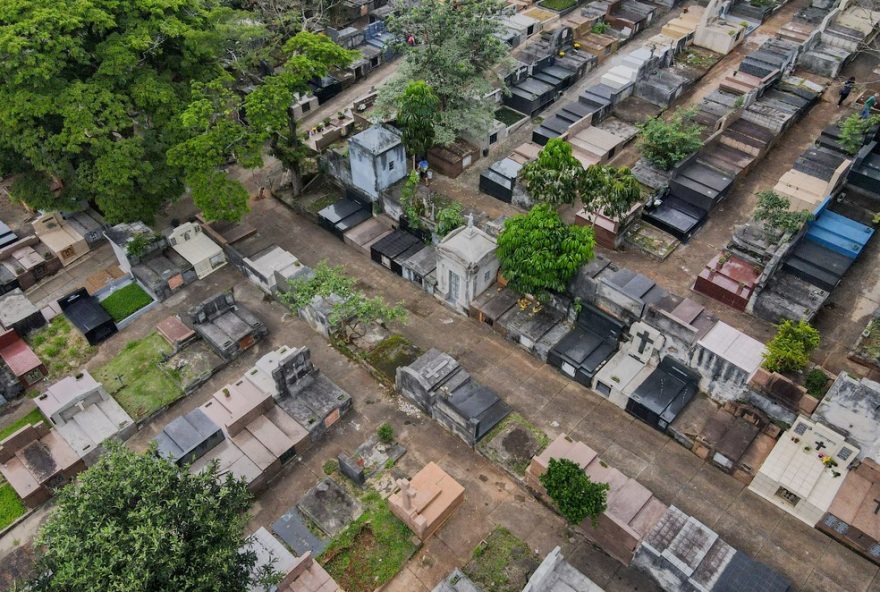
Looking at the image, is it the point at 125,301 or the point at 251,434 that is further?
the point at 125,301

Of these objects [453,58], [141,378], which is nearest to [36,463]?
[141,378]

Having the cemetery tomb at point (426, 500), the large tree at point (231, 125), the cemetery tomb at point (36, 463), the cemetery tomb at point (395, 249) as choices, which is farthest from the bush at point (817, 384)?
the cemetery tomb at point (36, 463)

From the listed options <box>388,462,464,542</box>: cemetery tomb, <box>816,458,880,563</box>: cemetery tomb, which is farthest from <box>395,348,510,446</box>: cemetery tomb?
<box>816,458,880,563</box>: cemetery tomb

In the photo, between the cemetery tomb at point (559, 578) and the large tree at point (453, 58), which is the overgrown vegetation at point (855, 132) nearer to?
the large tree at point (453, 58)

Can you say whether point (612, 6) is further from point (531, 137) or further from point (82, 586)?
point (82, 586)

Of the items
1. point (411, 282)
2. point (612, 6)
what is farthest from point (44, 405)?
point (612, 6)

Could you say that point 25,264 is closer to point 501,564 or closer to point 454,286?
point 454,286
